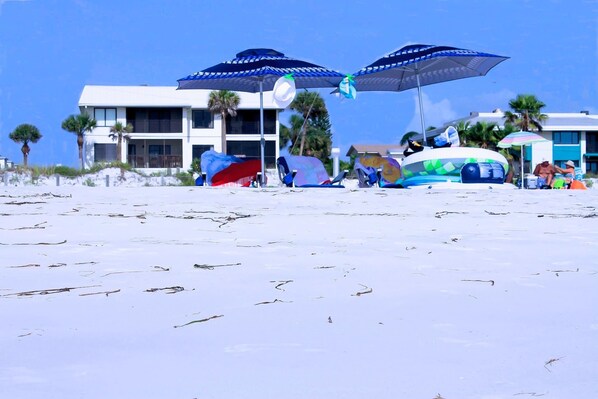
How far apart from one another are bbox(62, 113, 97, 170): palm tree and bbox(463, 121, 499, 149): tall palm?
65.5 feet

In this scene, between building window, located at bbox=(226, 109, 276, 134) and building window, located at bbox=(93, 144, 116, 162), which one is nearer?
building window, located at bbox=(93, 144, 116, 162)

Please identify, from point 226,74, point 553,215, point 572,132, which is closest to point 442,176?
point 226,74

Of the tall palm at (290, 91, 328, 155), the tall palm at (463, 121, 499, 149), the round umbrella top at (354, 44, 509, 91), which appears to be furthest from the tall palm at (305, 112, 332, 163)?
the round umbrella top at (354, 44, 509, 91)

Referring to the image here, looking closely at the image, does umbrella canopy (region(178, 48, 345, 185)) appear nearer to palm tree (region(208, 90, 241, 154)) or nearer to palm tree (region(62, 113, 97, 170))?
palm tree (region(208, 90, 241, 154))

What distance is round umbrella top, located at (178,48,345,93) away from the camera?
12.9 m

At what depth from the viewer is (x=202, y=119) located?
39.2m

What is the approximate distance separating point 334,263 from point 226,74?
10.2 metres

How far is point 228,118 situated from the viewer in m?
38.4

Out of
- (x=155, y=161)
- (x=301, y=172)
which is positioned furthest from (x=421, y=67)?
(x=155, y=161)

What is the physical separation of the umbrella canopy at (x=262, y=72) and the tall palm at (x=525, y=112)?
1125 inches

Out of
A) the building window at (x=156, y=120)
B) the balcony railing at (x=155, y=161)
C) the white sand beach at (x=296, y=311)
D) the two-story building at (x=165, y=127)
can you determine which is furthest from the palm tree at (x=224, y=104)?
the white sand beach at (x=296, y=311)

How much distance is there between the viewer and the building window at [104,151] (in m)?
38.2

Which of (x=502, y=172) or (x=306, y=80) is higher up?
(x=306, y=80)

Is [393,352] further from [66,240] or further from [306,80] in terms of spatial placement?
[306,80]
